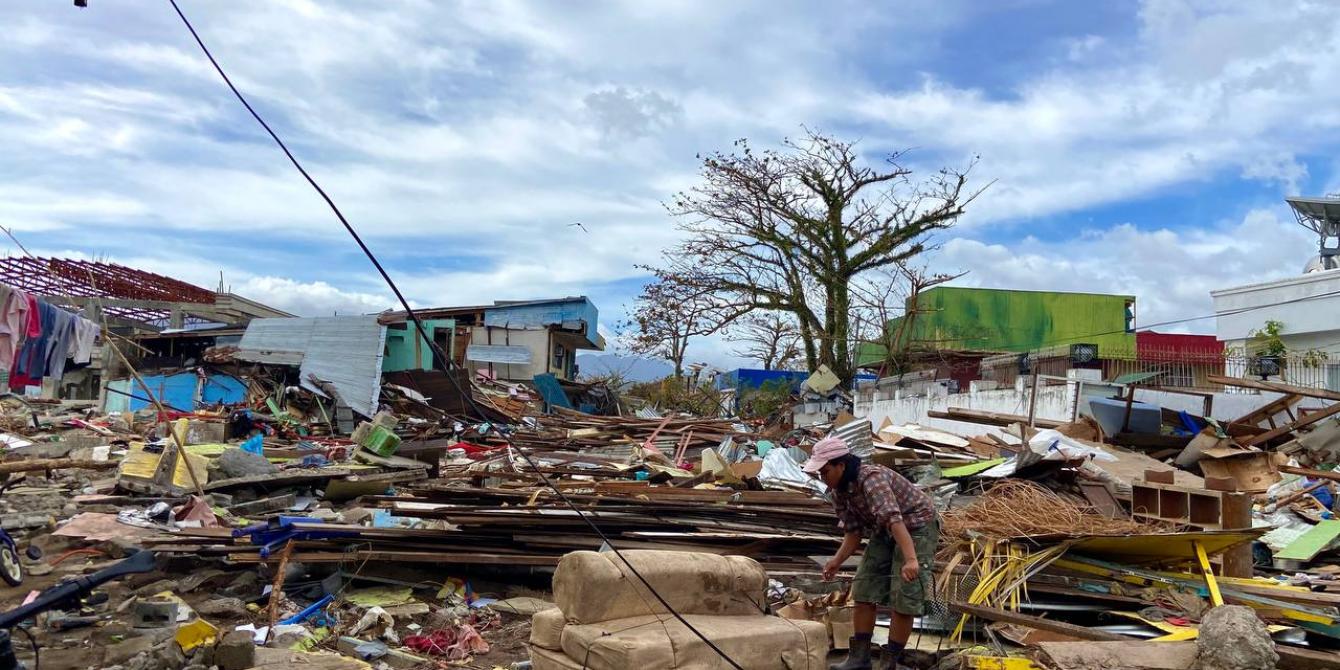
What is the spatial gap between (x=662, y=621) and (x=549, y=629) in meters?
0.52

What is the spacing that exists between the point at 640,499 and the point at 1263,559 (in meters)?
5.15

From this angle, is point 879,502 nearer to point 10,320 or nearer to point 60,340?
point 10,320

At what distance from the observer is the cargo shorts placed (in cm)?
496

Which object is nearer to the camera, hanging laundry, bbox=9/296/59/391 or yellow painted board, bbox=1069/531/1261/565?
yellow painted board, bbox=1069/531/1261/565

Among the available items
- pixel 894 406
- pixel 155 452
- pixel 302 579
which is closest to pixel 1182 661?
pixel 302 579

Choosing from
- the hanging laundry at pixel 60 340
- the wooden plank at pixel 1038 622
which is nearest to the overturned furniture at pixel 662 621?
the wooden plank at pixel 1038 622

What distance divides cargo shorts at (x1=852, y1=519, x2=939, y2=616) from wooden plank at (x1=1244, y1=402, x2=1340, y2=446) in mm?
8805

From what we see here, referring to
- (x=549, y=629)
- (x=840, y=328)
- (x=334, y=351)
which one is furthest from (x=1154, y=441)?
(x=334, y=351)

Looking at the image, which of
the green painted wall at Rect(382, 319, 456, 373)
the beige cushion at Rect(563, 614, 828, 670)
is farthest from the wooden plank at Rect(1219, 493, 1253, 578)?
the green painted wall at Rect(382, 319, 456, 373)

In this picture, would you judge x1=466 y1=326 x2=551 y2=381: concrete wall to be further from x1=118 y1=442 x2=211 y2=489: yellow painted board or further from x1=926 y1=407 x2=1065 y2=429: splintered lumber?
x1=118 y1=442 x2=211 y2=489: yellow painted board

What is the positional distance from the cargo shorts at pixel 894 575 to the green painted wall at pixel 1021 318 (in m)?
28.3

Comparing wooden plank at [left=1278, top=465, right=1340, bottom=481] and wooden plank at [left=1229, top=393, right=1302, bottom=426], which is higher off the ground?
wooden plank at [left=1229, top=393, right=1302, bottom=426]

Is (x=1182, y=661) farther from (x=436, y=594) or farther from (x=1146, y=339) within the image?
(x=1146, y=339)

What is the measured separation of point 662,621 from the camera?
429 cm
